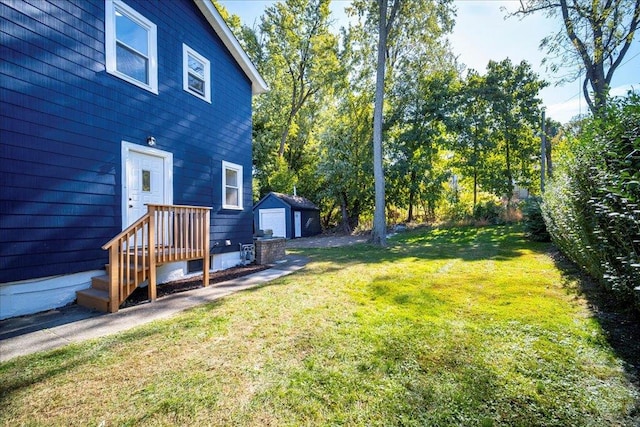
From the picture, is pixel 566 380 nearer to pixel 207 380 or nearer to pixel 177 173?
Result: pixel 207 380

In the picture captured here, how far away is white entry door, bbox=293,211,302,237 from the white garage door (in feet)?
2.41

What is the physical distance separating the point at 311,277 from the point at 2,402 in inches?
176

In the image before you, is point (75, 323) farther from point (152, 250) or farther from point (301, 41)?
point (301, 41)

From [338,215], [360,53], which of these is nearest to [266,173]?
[338,215]

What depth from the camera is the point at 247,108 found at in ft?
27.9

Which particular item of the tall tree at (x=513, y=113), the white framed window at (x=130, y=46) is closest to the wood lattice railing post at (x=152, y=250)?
the white framed window at (x=130, y=46)

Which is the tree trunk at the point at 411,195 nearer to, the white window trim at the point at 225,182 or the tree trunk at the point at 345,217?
the tree trunk at the point at 345,217

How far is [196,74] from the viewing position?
687 cm

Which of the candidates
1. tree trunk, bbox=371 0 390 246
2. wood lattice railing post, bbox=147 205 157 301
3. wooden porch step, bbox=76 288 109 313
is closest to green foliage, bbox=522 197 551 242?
tree trunk, bbox=371 0 390 246

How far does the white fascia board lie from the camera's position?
693cm

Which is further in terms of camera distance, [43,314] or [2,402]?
[43,314]

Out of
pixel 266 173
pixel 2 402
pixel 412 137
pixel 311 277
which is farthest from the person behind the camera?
pixel 266 173

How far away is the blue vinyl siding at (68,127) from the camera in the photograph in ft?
12.3

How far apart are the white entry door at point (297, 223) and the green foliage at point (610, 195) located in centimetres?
1447
